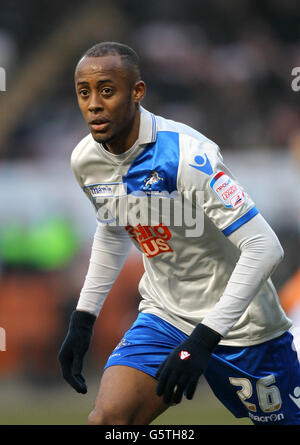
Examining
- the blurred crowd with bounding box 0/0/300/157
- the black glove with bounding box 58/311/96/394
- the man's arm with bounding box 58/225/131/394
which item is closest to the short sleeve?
the man's arm with bounding box 58/225/131/394

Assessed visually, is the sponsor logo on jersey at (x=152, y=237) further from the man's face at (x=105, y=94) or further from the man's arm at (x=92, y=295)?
the man's face at (x=105, y=94)

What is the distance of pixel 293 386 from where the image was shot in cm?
379

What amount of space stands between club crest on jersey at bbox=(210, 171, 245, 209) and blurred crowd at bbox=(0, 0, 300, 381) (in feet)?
16.5

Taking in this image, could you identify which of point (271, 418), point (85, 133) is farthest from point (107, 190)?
point (85, 133)

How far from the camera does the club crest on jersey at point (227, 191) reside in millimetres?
3328

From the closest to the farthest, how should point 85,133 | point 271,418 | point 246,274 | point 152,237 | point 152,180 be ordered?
point 246,274 < point 152,180 < point 152,237 < point 271,418 < point 85,133

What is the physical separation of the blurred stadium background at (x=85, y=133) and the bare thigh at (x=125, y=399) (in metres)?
3.24

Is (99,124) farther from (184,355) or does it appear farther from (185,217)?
(184,355)

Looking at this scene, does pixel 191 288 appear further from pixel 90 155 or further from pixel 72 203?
pixel 72 203

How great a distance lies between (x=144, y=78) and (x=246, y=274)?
872cm

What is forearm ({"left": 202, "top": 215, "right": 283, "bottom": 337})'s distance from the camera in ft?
10.6

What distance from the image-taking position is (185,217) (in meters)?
3.54

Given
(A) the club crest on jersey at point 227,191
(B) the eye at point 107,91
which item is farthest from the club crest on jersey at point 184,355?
(B) the eye at point 107,91

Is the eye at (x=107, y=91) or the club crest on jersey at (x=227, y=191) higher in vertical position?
the eye at (x=107, y=91)
